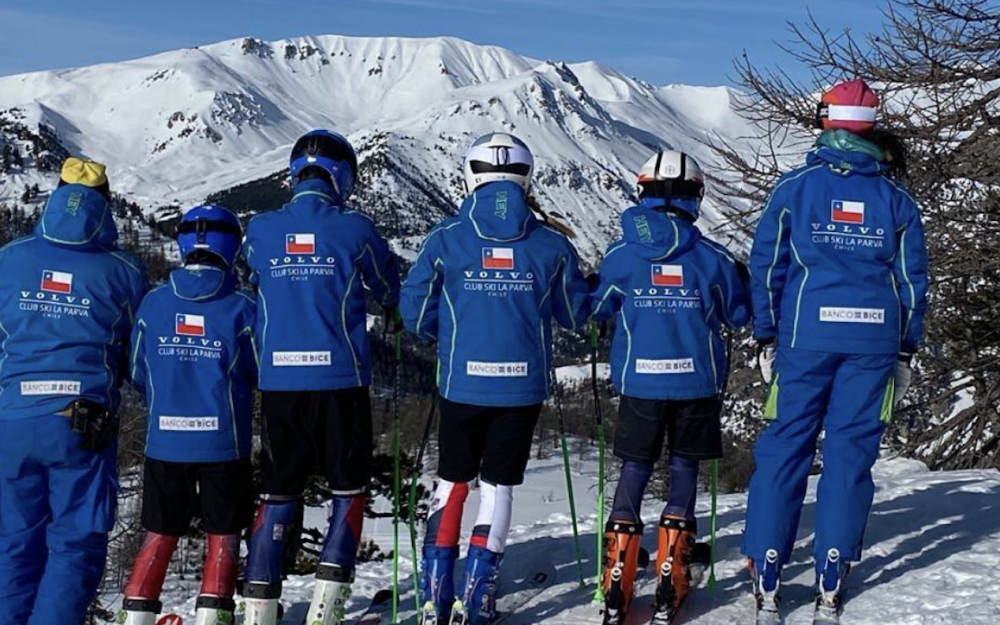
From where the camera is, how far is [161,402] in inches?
213

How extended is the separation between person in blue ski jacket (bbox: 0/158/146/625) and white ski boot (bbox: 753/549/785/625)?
3334 millimetres

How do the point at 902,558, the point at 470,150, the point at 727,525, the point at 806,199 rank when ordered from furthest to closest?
1. the point at 727,525
2. the point at 902,558
3. the point at 470,150
4. the point at 806,199

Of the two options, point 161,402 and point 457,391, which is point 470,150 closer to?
point 457,391

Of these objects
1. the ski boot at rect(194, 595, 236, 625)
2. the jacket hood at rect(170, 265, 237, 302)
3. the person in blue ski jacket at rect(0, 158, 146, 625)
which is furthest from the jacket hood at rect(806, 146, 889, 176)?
the ski boot at rect(194, 595, 236, 625)

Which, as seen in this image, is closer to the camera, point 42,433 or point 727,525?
point 42,433

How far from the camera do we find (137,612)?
5375mm

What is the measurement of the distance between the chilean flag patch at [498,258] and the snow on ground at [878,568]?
2028 mm

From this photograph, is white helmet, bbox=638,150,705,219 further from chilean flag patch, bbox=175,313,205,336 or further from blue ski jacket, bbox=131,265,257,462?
chilean flag patch, bbox=175,313,205,336

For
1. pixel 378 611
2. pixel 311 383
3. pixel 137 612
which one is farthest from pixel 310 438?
pixel 378 611

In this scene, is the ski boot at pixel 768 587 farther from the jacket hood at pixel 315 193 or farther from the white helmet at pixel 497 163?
the jacket hood at pixel 315 193

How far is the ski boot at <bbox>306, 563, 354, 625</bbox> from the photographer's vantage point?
5.32 m

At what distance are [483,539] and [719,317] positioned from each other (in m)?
1.77

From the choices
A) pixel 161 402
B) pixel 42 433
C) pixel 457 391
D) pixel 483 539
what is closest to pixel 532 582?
pixel 483 539

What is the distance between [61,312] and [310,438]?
1437mm
